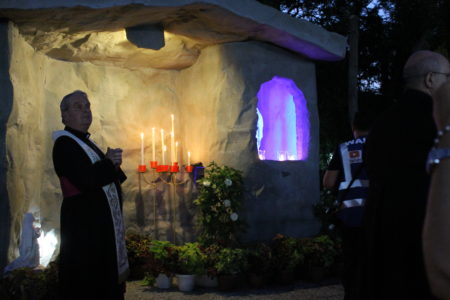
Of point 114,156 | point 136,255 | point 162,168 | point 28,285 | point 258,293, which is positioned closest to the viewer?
point 114,156

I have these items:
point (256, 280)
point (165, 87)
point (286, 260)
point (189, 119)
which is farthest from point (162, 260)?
point (165, 87)

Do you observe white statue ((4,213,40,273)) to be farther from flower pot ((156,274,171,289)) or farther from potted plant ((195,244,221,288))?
potted plant ((195,244,221,288))

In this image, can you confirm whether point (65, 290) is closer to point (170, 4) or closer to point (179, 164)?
point (170, 4)

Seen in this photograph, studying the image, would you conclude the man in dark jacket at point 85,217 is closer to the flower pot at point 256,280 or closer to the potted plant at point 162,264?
the potted plant at point 162,264

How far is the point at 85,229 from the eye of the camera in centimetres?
327

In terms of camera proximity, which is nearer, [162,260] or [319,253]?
[162,260]

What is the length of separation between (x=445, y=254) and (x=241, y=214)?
16.8 ft

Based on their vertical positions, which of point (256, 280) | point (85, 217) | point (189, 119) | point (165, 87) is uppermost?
point (165, 87)

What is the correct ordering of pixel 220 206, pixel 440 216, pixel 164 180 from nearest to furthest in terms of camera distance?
pixel 440 216 < pixel 220 206 < pixel 164 180

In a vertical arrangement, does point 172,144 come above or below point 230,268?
above

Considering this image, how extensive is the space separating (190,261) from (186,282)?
226 mm

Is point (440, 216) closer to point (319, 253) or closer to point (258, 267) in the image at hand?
point (258, 267)

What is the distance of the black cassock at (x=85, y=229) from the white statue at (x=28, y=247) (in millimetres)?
1740

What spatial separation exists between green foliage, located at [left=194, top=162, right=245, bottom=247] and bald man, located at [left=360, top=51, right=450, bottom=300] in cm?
389
